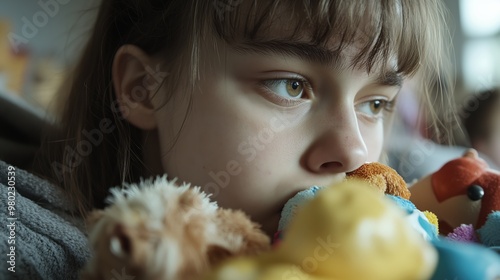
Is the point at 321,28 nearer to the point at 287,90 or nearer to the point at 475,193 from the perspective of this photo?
the point at 287,90

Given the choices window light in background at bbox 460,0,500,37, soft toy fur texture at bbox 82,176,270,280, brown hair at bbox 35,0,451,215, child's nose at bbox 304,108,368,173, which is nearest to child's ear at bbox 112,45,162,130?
brown hair at bbox 35,0,451,215

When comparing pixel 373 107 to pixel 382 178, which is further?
pixel 373 107

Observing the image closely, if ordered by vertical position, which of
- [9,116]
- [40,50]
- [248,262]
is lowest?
[248,262]

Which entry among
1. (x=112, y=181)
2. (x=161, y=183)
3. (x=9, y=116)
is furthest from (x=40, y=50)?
(x=161, y=183)

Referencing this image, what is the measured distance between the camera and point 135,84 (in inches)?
29.6

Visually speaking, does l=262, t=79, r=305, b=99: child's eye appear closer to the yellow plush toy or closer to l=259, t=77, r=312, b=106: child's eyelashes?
l=259, t=77, r=312, b=106: child's eyelashes

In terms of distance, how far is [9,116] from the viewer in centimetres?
95

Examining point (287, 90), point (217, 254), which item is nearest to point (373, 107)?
point (287, 90)

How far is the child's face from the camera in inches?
23.5

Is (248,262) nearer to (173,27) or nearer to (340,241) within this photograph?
(340,241)

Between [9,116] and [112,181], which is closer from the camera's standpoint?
[112,181]

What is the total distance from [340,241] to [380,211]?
1.1 inches

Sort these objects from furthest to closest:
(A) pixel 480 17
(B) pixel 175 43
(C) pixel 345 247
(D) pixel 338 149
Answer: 1. (A) pixel 480 17
2. (B) pixel 175 43
3. (D) pixel 338 149
4. (C) pixel 345 247

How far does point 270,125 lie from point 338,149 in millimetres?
87
